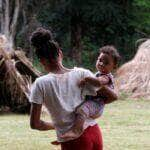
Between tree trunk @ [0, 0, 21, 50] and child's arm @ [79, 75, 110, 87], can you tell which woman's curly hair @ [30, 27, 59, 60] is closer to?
child's arm @ [79, 75, 110, 87]

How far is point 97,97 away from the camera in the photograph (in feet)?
16.1

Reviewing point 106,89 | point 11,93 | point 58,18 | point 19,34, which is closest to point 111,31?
point 58,18

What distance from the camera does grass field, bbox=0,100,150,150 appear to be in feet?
30.5

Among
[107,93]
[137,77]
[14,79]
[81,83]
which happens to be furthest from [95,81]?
[137,77]

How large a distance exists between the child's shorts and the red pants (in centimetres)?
11

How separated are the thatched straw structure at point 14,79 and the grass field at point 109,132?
0.43 meters

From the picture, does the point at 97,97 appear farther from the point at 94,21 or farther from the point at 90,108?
the point at 94,21

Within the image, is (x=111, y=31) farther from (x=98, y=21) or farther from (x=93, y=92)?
(x=93, y=92)

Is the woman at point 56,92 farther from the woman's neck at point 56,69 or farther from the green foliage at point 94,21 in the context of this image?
the green foliage at point 94,21

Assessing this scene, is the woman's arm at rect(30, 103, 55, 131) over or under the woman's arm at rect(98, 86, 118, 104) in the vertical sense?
under

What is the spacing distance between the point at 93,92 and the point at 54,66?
0.40 m

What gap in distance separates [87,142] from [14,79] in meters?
9.16

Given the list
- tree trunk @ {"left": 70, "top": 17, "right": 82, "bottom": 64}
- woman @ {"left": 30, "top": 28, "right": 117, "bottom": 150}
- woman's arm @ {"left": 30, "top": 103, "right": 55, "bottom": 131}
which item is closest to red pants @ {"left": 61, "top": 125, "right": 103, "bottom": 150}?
woman @ {"left": 30, "top": 28, "right": 117, "bottom": 150}

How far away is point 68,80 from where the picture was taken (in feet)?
15.0
